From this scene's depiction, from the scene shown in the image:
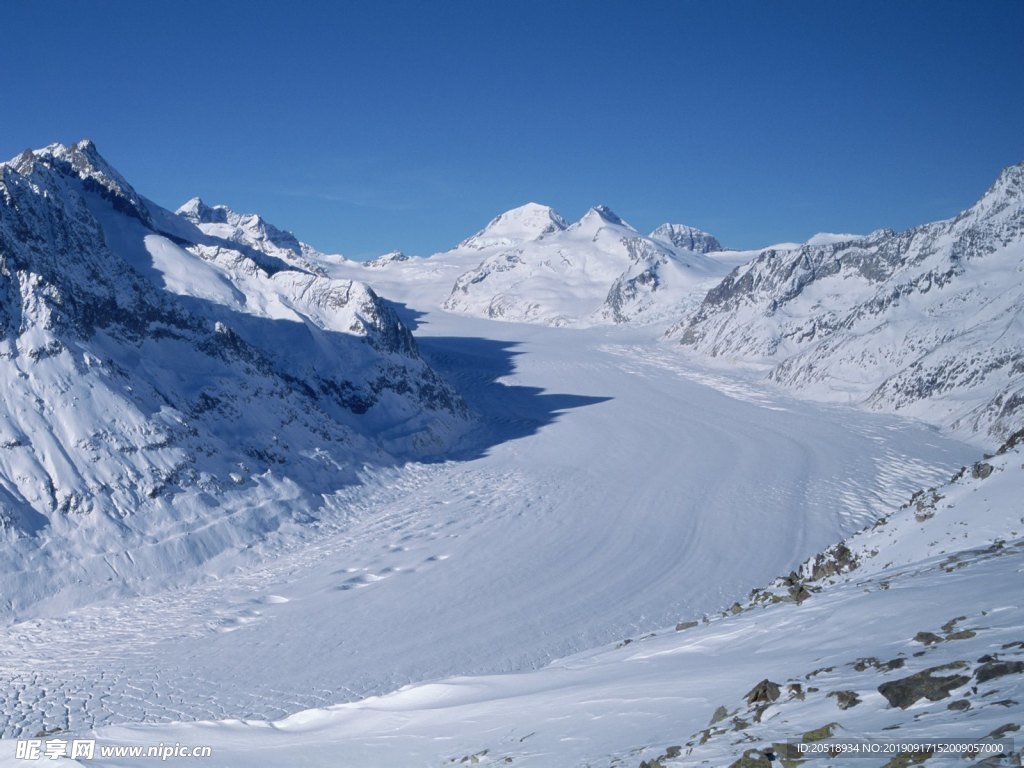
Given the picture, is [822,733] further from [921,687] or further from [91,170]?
[91,170]

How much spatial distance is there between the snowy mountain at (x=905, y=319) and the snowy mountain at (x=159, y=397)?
3745 centimetres

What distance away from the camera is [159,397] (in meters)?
39.0

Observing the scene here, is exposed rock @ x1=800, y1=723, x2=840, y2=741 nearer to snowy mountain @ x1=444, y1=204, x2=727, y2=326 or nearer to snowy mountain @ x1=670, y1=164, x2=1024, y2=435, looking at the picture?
snowy mountain @ x1=670, y1=164, x2=1024, y2=435

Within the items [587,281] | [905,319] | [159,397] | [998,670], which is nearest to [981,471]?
[998,670]

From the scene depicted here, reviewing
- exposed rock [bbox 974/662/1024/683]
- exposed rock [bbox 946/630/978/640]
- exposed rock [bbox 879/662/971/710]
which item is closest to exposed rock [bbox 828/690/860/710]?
exposed rock [bbox 879/662/971/710]

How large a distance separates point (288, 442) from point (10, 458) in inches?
549

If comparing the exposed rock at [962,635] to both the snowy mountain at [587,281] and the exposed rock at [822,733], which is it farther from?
the snowy mountain at [587,281]

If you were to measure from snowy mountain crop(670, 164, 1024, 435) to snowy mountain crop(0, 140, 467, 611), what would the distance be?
37455 millimetres

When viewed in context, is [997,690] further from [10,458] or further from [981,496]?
[10,458]

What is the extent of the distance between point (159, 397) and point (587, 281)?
13232 centimetres

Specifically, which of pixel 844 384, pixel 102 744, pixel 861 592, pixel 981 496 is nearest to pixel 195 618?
pixel 102 744

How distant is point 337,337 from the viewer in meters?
58.9

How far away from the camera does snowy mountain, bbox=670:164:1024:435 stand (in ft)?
195

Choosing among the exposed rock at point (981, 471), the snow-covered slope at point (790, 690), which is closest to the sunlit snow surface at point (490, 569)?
the snow-covered slope at point (790, 690)
